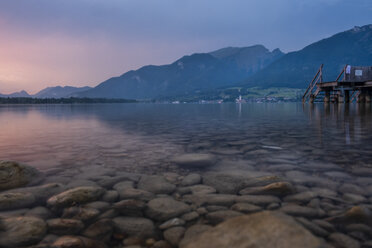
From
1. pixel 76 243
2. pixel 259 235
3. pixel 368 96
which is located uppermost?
pixel 368 96

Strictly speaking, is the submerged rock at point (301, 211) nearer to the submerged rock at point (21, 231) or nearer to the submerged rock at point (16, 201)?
the submerged rock at point (21, 231)

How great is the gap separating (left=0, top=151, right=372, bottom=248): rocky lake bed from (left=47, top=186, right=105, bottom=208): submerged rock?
0.7 inches

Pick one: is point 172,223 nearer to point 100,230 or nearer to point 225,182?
point 100,230

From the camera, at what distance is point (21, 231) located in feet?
12.1

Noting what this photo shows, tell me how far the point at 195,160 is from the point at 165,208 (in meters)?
3.79

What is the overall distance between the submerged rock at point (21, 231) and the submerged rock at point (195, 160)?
4519mm

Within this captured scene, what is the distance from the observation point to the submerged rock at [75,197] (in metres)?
4.78

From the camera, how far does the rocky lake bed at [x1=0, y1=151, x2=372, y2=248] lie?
336cm

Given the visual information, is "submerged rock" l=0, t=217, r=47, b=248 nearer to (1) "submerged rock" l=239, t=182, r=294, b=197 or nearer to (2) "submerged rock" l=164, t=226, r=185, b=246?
(2) "submerged rock" l=164, t=226, r=185, b=246

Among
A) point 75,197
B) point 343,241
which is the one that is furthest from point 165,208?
point 343,241

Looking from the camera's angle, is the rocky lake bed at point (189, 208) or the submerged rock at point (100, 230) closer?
the rocky lake bed at point (189, 208)

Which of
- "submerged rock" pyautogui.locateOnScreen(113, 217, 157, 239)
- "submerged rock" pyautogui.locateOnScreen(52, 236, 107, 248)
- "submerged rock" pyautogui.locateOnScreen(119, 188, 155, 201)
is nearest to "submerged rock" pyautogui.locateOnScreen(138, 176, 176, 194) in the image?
"submerged rock" pyautogui.locateOnScreen(119, 188, 155, 201)

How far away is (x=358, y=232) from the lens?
3.60 metres

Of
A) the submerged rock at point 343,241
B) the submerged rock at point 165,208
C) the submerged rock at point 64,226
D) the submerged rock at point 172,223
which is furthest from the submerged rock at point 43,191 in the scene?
the submerged rock at point 343,241
